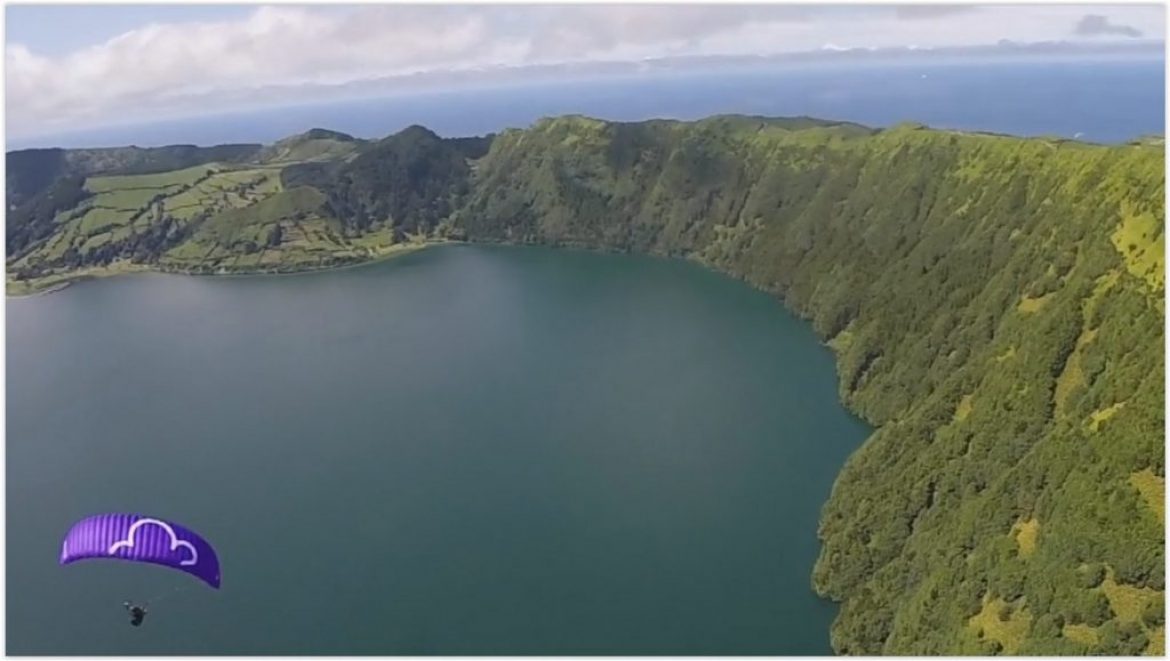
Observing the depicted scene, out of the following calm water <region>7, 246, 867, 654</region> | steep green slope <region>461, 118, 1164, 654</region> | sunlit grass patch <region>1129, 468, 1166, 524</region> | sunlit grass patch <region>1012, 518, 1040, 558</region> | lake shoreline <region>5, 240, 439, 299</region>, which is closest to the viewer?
sunlit grass patch <region>1129, 468, 1166, 524</region>

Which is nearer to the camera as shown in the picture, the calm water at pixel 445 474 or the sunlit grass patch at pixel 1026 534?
the sunlit grass patch at pixel 1026 534

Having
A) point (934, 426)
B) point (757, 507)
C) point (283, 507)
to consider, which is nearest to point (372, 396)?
point (283, 507)

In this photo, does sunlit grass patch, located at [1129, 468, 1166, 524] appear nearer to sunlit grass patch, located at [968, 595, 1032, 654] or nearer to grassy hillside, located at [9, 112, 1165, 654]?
grassy hillside, located at [9, 112, 1165, 654]

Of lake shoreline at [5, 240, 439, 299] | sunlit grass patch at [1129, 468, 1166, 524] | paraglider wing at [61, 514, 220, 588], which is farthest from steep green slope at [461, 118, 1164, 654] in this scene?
lake shoreline at [5, 240, 439, 299]

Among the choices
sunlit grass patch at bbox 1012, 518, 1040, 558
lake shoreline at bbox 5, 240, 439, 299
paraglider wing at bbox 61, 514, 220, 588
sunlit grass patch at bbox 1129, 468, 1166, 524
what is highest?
paraglider wing at bbox 61, 514, 220, 588

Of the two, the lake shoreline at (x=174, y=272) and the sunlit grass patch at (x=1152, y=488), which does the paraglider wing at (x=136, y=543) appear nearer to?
the sunlit grass patch at (x=1152, y=488)

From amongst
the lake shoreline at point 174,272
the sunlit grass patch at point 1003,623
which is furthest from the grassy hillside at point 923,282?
the lake shoreline at point 174,272

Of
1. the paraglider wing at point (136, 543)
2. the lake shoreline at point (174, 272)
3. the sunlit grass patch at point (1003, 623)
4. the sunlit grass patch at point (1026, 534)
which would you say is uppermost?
the paraglider wing at point (136, 543)
